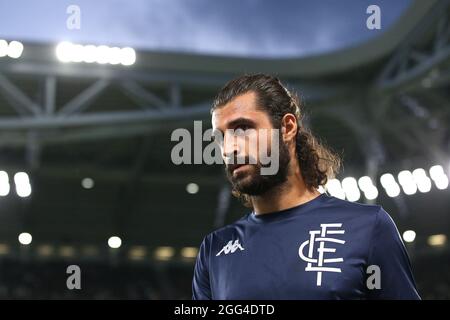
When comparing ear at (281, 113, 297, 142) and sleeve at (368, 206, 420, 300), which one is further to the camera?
ear at (281, 113, 297, 142)

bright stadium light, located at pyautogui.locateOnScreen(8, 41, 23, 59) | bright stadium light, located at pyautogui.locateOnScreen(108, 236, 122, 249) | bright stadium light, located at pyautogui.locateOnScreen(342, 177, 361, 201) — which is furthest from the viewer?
bright stadium light, located at pyautogui.locateOnScreen(108, 236, 122, 249)

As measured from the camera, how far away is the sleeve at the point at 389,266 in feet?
6.34

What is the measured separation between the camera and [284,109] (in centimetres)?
219

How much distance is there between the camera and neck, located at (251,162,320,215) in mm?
2125

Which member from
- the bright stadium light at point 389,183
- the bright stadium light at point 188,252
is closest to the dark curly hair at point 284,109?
the bright stadium light at point 389,183

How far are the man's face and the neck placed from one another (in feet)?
0.13

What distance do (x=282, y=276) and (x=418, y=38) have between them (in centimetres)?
1314

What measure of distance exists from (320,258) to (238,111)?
0.56m

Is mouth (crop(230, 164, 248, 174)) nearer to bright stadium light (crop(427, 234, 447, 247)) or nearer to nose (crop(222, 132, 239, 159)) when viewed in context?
nose (crop(222, 132, 239, 159))

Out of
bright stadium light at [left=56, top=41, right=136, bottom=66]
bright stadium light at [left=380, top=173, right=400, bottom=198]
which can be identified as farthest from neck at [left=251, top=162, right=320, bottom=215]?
bright stadium light at [left=380, top=173, right=400, bottom=198]

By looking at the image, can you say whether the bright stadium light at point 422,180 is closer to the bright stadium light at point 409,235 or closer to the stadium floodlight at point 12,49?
the bright stadium light at point 409,235

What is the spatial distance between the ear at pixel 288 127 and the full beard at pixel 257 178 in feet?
0.18

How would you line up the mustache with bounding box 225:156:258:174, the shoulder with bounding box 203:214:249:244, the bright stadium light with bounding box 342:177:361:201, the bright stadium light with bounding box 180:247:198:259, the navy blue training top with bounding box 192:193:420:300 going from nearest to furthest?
the navy blue training top with bounding box 192:193:420:300 → the mustache with bounding box 225:156:258:174 → the shoulder with bounding box 203:214:249:244 → the bright stadium light with bounding box 342:177:361:201 → the bright stadium light with bounding box 180:247:198:259

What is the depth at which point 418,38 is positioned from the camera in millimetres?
13953
